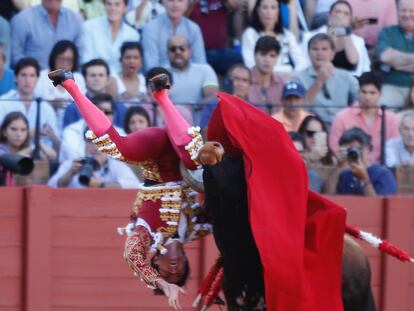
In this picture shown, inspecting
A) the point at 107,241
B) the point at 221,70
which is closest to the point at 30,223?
the point at 107,241

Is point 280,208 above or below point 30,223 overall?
above

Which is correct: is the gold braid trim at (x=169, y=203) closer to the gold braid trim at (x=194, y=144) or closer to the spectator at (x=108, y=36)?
the gold braid trim at (x=194, y=144)

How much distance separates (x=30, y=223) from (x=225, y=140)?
257cm

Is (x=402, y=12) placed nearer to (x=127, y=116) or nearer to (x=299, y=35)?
(x=299, y=35)

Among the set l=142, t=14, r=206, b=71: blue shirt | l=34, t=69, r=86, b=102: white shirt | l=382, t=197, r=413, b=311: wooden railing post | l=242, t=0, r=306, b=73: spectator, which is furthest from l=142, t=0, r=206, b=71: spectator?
l=382, t=197, r=413, b=311: wooden railing post

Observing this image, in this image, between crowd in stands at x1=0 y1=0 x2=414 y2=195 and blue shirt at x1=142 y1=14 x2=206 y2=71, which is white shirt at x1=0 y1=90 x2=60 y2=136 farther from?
blue shirt at x1=142 y1=14 x2=206 y2=71

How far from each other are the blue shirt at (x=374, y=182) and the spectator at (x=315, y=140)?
0.21 metres

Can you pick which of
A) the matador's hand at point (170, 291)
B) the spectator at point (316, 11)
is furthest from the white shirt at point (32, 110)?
the matador's hand at point (170, 291)

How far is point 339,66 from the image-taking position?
9.02 m

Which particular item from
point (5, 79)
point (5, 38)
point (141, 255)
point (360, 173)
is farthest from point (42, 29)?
point (141, 255)

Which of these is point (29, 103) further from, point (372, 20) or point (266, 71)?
point (372, 20)

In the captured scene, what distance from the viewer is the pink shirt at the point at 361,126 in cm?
820

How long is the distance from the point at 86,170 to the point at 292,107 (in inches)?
54.3

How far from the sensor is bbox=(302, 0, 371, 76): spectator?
29.4 ft
